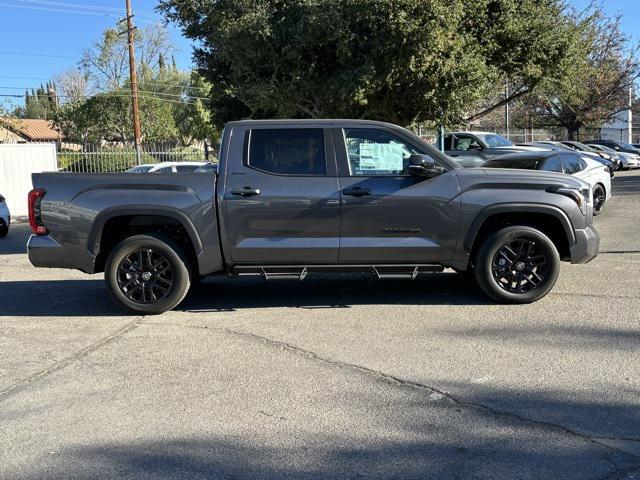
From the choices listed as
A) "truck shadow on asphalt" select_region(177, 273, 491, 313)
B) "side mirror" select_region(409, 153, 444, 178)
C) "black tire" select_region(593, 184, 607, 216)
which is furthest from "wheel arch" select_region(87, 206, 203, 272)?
"black tire" select_region(593, 184, 607, 216)

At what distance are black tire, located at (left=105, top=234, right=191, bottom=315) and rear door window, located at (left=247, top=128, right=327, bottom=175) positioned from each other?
128cm

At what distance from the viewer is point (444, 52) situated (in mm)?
12516

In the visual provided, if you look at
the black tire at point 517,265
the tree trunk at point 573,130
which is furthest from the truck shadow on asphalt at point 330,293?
the tree trunk at point 573,130

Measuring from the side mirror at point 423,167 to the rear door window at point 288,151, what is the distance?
2.99ft

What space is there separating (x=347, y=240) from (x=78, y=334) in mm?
2824

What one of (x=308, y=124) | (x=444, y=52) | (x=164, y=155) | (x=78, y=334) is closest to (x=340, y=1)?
(x=444, y=52)

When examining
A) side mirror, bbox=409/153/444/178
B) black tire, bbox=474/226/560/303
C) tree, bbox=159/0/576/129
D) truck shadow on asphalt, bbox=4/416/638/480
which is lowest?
truck shadow on asphalt, bbox=4/416/638/480

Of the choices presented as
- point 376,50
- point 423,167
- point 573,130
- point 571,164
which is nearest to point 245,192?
point 423,167

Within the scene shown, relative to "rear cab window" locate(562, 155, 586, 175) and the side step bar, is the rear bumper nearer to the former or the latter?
the side step bar

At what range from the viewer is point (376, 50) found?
12305mm

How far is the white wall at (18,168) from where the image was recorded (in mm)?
19234

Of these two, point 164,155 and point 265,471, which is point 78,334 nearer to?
point 265,471

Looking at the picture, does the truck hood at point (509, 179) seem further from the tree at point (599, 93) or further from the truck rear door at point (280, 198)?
the tree at point (599, 93)

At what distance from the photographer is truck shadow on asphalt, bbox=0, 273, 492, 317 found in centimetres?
691
